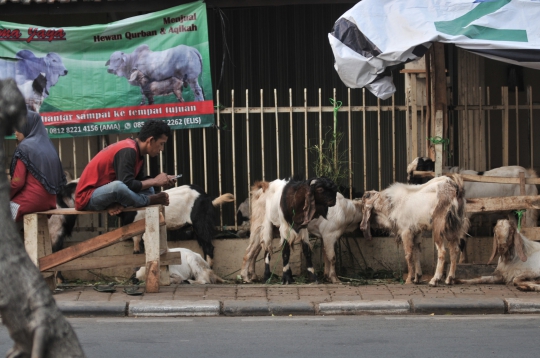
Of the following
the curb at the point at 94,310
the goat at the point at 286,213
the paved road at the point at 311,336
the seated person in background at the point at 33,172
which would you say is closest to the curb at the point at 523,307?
the paved road at the point at 311,336

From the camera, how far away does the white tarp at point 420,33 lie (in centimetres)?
890

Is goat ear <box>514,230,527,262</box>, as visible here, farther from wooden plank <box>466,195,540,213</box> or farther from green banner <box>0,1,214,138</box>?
green banner <box>0,1,214,138</box>

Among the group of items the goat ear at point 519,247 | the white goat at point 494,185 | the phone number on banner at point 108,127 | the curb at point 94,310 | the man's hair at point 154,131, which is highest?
the phone number on banner at point 108,127

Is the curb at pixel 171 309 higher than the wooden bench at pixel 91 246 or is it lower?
lower

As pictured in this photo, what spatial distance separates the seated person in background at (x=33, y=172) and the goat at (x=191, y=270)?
1854mm

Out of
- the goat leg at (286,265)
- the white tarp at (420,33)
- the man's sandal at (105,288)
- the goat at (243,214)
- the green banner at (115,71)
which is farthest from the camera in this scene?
the goat at (243,214)

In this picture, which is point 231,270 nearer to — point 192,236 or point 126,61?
point 192,236

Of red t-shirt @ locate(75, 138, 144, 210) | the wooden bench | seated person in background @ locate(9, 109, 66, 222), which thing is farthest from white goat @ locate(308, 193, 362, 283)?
seated person in background @ locate(9, 109, 66, 222)

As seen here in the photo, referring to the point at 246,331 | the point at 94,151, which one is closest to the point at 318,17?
the point at 94,151

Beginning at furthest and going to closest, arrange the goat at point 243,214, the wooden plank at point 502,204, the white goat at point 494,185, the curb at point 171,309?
1. the goat at point 243,214
2. the white goat at point 494,185
3. the wooden plank at point 502,204
4. the curb at point 171,309

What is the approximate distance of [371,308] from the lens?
8.27 meters

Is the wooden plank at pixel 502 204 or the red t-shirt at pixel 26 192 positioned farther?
the wooden plank at pixel 502 204

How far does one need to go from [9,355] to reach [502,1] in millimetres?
7712

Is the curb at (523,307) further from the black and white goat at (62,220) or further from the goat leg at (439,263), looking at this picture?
the black and white goat at (62,220)
